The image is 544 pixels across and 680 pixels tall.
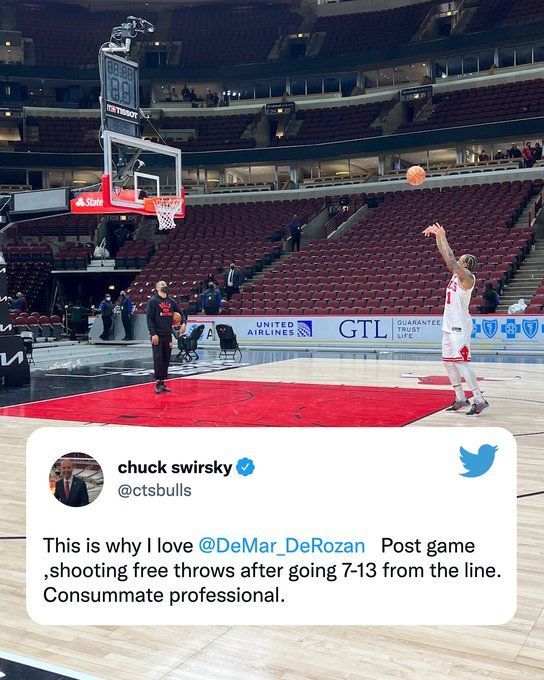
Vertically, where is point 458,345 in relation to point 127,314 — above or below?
below

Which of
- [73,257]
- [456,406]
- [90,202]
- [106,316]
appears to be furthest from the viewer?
[73,257]

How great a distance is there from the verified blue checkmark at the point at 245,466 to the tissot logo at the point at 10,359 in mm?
10145

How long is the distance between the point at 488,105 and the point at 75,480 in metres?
32.2

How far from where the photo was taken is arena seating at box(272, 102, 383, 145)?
3428 cm

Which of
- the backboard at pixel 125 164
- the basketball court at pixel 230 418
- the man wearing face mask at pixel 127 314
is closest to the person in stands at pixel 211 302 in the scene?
the basketball court at pixel 230 418

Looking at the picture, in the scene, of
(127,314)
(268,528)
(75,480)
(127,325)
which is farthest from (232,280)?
(268,528)

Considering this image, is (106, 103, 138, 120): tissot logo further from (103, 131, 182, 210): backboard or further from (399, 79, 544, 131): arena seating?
(399, 79, 544, 131): arena seating

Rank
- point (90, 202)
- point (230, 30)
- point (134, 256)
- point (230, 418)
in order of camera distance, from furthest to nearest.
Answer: point (230, 30) < point (134, 256) < point (90, 202) < point (230, 418)

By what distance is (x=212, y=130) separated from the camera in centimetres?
3756

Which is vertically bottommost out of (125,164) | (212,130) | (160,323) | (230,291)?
(160,323)

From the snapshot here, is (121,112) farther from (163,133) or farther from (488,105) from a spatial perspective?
(163,133)

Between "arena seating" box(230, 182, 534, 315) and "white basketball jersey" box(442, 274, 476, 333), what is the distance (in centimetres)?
1088

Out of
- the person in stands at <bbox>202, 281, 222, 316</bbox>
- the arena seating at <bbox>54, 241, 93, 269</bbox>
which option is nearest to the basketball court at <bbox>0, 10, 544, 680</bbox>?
the person in stands at <bbox>202, 281, 222, 316</bbox>

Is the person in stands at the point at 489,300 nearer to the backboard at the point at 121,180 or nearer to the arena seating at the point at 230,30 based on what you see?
the backboard at the point at 121,180
